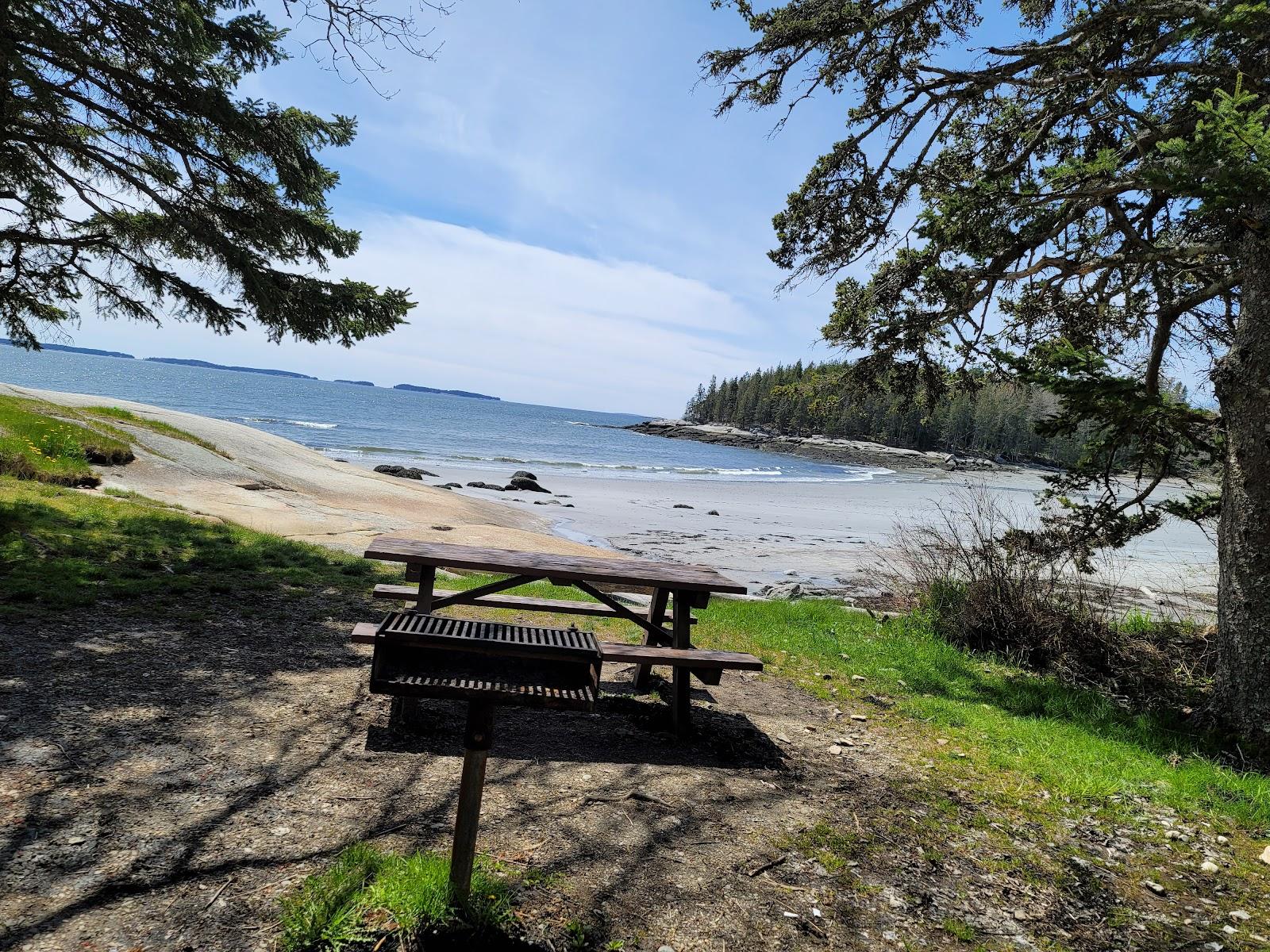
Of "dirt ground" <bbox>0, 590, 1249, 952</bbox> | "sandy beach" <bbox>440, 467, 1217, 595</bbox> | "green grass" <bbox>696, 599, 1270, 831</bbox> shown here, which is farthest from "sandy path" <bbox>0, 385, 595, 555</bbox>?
"dirt ground" <bbox>0, 590, 1249, 952</bbox>

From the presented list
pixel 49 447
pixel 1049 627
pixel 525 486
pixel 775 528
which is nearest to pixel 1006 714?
pixel 1049 627

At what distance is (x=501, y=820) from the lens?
318 centimetres

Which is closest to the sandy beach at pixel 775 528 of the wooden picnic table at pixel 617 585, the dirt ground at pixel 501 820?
the wooden picnic table at pixel 617 585

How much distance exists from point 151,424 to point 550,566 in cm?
1635

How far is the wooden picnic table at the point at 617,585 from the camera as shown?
4.47m

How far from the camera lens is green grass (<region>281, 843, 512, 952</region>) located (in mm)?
2279

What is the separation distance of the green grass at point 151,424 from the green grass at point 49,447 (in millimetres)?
2157

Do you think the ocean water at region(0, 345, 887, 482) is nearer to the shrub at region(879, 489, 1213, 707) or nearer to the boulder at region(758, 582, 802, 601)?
the boulder at region(758, 582, 802, 601)

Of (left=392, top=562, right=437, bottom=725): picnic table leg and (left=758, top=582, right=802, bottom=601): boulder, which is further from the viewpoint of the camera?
(left=758, top=582, right=802, bottom=601): boulder

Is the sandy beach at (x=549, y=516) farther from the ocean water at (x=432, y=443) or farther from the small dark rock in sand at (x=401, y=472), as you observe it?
the ocean water at (x=432, y=443)

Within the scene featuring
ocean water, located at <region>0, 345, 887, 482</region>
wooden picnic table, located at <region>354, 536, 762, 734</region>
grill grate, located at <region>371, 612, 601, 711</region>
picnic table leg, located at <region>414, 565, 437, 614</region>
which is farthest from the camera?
ocean water, located at <region>0, 345, 887, 482</region>

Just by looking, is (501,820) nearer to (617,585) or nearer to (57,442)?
(617,585)

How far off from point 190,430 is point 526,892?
62.9 ft

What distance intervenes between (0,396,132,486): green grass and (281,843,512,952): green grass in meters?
10.7
